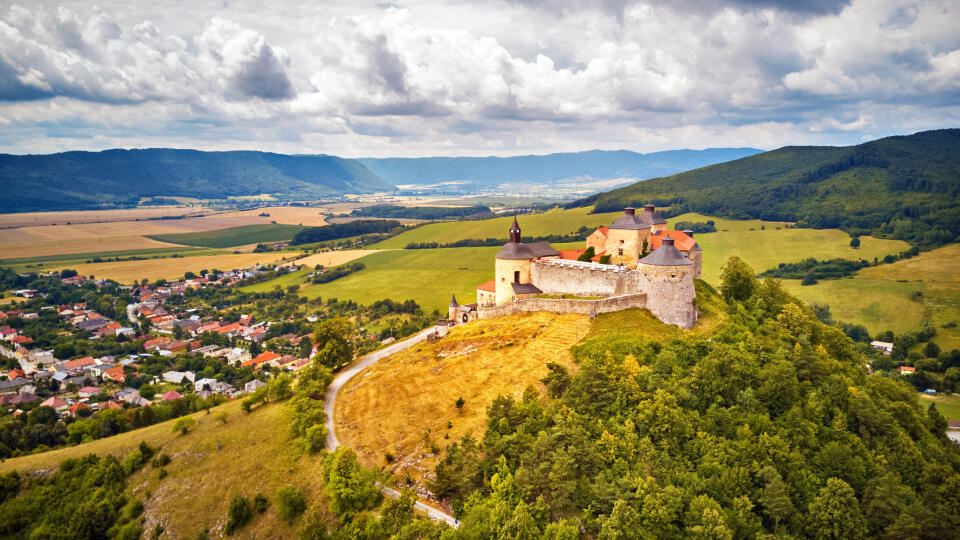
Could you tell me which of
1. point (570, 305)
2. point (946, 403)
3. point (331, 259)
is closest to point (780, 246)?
point (946, 403)

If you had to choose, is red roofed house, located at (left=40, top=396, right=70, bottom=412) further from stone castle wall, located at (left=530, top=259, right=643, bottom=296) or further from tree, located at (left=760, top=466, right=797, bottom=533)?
tree, located at (left=760, top=466, right=797, bottom=533)

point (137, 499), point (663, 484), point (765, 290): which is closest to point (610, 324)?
point (663, 484)

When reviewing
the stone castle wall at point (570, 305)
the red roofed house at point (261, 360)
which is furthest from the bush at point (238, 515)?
the red roofed house at point (261, 360)

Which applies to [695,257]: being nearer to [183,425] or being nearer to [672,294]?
[672,294]

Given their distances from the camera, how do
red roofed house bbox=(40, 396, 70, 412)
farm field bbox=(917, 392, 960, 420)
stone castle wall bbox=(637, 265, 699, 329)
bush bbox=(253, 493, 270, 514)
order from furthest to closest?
farm field bbox=(917, 392, 960, 420) → red roofed house bbox=(40, 396, 70, 412) → stone castle wall bbox=(637, 265, 699, 329) → bush bbox=(253, 493, 270, 514)

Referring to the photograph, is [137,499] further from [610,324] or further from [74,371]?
[74,371]

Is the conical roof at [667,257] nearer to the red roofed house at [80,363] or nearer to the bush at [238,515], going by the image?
the bush at [238,515]

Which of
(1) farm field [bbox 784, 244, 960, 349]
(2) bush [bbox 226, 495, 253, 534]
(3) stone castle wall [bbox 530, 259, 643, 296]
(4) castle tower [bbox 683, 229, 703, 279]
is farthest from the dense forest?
(1) farm field [bbox 784, 244, 960, 349]
